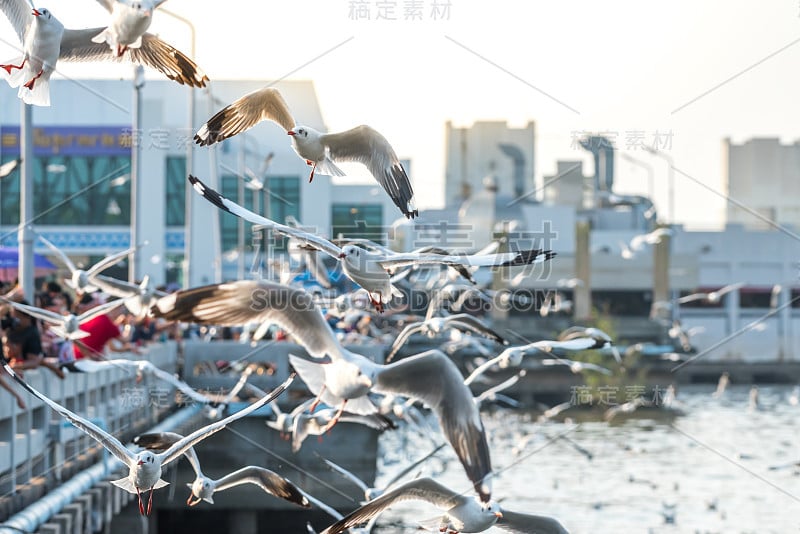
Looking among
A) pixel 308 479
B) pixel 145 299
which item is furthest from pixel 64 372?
pixel 308 479

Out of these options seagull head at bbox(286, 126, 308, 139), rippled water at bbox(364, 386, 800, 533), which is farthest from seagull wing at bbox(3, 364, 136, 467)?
rippled water at bbox(364, 386, 800, 533)

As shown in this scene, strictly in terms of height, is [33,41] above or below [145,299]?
above

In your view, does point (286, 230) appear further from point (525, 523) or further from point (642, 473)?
point (642, 473)

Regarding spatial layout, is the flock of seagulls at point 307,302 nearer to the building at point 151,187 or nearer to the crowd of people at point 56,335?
the crowd of people at point 56,335

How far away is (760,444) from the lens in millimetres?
34781

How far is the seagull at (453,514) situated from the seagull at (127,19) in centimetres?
323

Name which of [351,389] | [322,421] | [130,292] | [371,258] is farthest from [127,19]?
[130,292]

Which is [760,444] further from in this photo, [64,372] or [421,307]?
[64,372]

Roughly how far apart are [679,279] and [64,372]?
48627 millimetres

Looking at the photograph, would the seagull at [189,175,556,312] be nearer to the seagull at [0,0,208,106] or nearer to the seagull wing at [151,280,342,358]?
the seagull wing at [151,280,342,358]

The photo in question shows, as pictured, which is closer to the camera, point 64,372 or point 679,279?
point 64,372

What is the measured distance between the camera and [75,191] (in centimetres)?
4572

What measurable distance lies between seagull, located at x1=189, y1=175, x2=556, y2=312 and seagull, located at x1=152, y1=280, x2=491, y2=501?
0.43 m

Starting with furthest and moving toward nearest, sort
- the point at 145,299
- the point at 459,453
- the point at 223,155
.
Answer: the point at 223,155, the point at 145,299, the point at 459,453
